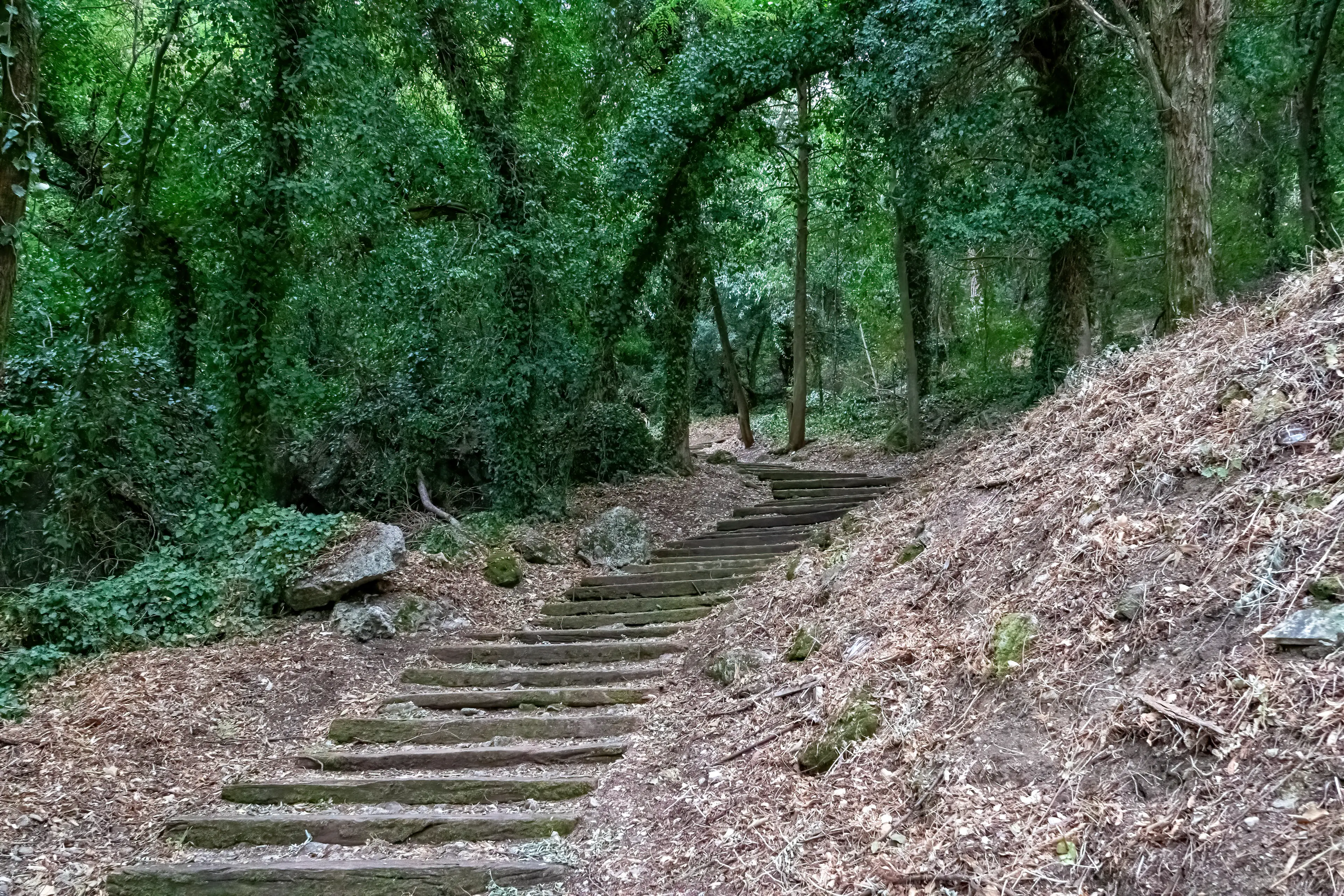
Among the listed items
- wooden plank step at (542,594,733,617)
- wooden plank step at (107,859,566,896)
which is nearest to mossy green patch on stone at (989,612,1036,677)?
wooden plank step at (107,859,566,896)

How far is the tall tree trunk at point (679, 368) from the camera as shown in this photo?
1275cm

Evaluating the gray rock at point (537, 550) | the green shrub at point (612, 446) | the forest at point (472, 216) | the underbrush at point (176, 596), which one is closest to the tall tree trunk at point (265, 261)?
the forest at point (472, 216)

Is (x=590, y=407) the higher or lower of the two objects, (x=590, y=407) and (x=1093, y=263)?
the lower

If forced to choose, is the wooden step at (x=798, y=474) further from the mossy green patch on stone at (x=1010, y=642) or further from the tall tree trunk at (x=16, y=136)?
the tall tree trunk at (x=16, y=136)

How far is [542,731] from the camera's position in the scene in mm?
5125

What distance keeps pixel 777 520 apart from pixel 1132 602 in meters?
7.05

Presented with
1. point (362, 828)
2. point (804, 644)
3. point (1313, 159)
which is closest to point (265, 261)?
point (362, 828)

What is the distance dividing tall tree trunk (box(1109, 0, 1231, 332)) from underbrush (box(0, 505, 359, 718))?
23.9 ft

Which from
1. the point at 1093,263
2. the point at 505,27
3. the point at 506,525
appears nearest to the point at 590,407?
the point at 506,525

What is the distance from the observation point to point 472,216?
9.35m

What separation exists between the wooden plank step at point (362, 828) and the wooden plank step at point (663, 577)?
3834 mm

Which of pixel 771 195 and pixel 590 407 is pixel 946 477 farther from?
pixel 771 195

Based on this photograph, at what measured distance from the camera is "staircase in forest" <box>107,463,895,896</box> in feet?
12.6

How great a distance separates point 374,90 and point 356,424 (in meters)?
A: 3.92
